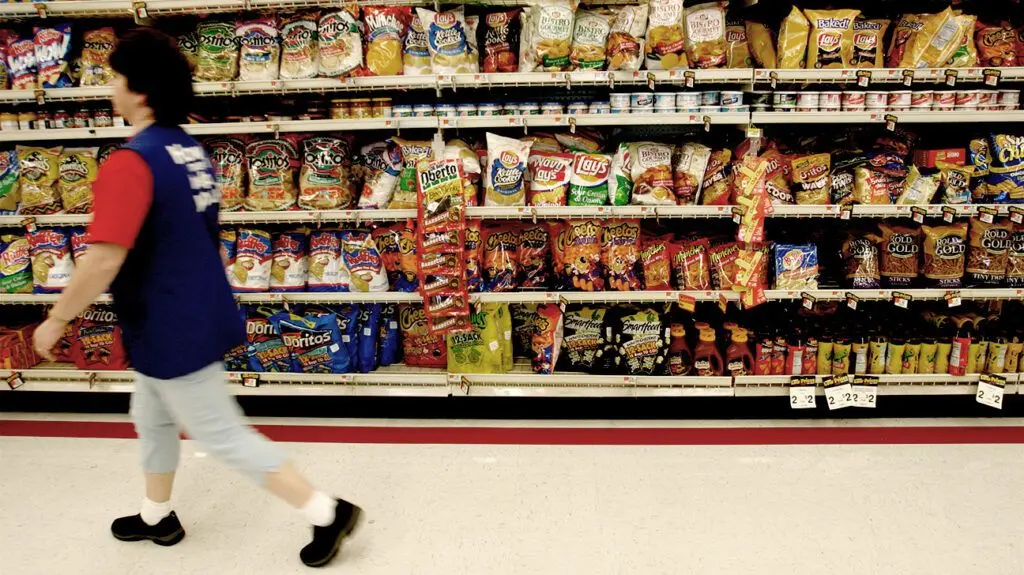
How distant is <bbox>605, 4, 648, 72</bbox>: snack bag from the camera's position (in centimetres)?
269

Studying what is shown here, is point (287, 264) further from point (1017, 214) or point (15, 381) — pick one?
point (1017, 214)

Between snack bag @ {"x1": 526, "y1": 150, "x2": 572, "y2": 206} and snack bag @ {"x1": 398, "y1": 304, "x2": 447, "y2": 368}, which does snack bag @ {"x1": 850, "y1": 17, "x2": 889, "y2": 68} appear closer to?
snack bag @ {"x1": 526, "y1": 150, "x2": 572, "y2": 206}

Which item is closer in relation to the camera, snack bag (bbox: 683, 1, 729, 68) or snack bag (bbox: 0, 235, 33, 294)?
snack bag (bbox: 683, 1, 729, 68)

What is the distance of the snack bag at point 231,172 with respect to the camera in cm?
292

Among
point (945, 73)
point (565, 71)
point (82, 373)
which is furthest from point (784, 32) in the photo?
point (82, 373)

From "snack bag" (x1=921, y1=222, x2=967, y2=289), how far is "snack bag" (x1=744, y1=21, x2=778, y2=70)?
998mm

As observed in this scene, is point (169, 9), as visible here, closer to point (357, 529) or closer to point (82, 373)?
point (82, 373)

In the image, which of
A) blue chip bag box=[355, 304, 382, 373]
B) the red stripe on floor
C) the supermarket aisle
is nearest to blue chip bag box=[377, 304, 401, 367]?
blue chip bag box=[355, 304, 382, 373]

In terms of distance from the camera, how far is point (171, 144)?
5.59 ft

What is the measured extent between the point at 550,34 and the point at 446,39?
432mm

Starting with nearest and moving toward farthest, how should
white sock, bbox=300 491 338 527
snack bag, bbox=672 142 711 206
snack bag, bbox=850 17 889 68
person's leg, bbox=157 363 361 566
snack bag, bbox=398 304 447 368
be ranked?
person's leg, bbox=157 363 361 566
white sock, bbox=300 491 338 527
snack bag, bbox=850 17 889 68
snack bag, bbox=672 142 711 206
snack bag, bbox=398 304 447 368

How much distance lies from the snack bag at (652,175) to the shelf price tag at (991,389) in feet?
5.19

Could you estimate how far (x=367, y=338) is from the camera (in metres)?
3.02

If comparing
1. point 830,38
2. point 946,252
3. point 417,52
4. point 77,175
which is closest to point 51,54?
point 77,175
